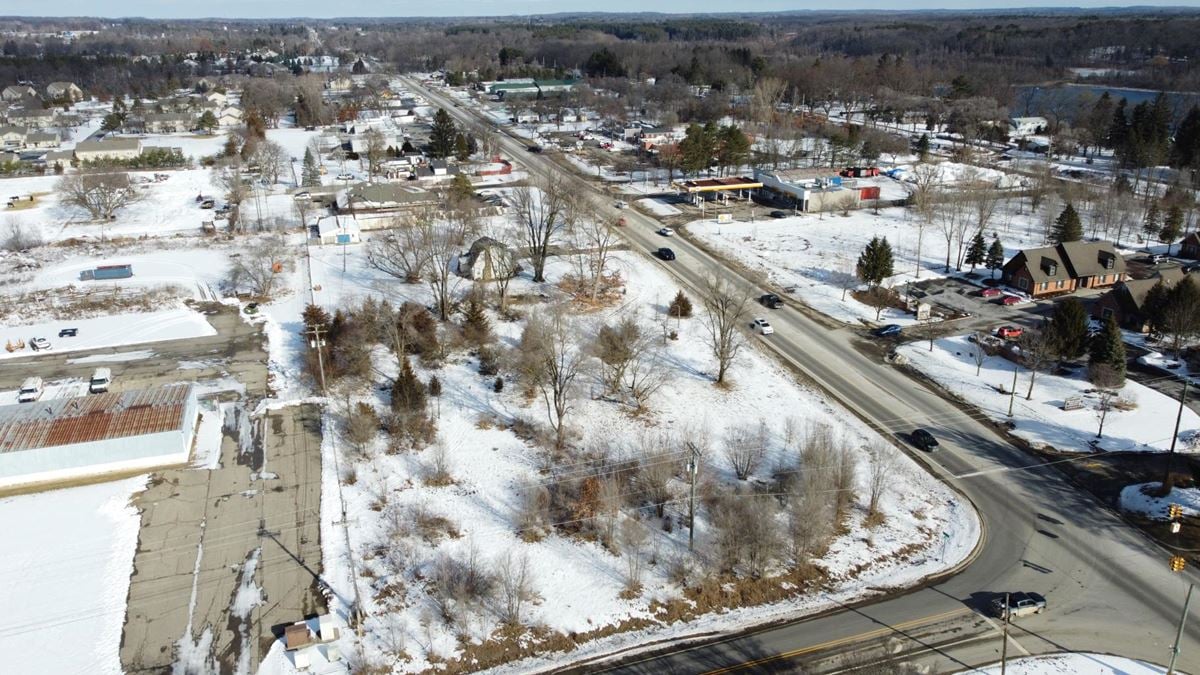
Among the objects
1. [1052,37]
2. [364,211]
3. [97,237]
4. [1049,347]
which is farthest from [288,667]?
[1052,37]

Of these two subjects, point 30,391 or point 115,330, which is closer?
point 30,391

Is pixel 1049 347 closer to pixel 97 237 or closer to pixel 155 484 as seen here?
pixel 155 484

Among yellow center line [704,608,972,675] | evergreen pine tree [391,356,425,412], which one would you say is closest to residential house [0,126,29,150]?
evergreen pine tree [391,356,425,412]

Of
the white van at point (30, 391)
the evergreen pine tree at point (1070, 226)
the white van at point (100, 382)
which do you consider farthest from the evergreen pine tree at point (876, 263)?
the white van at point (30, 391)

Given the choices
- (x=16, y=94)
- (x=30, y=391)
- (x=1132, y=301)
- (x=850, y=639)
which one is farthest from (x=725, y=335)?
(x=16, y=94)

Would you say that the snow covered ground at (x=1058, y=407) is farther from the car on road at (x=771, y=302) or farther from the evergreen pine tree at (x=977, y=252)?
the evergreen pine tree at (x=977, y=252)

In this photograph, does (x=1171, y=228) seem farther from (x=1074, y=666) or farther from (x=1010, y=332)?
(x=1074, y=666)
